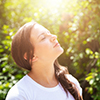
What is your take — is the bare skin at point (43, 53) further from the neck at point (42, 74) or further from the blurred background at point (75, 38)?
the blurred background at point (75, 38)

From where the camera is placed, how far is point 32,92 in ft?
4.71

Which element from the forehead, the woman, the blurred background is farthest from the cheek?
the blurred background

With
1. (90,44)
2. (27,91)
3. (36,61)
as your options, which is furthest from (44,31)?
(90,44)

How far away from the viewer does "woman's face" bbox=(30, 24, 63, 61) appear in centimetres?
151

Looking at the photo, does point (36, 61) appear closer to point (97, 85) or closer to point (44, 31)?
point (44, 31)

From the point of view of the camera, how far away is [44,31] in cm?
157

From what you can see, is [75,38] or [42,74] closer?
[42,74]

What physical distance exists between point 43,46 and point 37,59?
15 cm

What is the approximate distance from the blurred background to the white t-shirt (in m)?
1.07

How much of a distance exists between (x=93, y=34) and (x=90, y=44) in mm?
503

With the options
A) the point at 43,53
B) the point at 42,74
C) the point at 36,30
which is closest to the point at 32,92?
the point at 42,74

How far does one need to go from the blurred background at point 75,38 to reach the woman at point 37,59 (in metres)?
1.10

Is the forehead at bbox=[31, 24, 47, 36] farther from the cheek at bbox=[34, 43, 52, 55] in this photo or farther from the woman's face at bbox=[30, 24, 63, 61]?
the cheek at bbox=[34, 43, 52, 55]

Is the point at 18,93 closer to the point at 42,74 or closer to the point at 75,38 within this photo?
the point at 42,74
